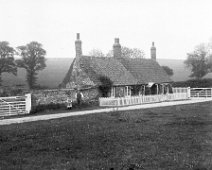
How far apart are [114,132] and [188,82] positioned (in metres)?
39.2

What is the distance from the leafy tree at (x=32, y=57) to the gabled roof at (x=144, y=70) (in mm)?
26910

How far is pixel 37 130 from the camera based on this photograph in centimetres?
1583

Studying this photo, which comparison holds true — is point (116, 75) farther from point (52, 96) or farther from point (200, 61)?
point (200, 61)

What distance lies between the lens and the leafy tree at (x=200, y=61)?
268 feet

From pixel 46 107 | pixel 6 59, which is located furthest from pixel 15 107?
pixel 6 59

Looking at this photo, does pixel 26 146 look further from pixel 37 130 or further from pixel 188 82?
pixel 188 82

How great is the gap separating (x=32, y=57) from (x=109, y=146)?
58952 mm

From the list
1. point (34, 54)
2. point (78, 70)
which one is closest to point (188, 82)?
point (78, 70)

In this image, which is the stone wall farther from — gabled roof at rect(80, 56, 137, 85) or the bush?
gabled roof at rect(80, 56, 137, 85)

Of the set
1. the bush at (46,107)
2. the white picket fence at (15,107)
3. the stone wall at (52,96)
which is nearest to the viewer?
the white picket fence at (15,107)

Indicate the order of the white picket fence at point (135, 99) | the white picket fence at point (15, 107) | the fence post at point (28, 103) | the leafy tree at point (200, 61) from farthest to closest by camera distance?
1. the leafy tree at point (200, 61)
2. the white picket fence at point (135, 99)
3. the fence post at point (28, 103)
4. the white picket fence at point (15, 107)

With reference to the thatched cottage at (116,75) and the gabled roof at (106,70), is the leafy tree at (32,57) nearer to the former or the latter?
the thatched cottage at (116,75)

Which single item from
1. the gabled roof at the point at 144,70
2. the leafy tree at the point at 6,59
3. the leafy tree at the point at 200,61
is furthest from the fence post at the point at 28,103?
the leafy tree at the point at 200,61

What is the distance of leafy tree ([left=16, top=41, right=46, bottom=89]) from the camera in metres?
67.2
